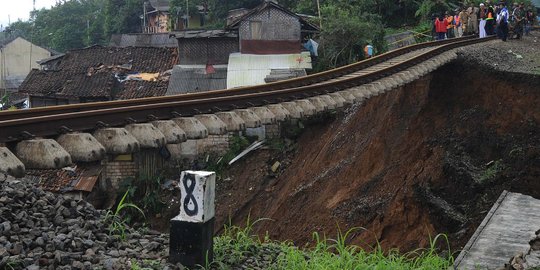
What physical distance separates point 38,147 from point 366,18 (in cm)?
2262

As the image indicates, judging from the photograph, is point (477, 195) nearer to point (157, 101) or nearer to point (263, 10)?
point (157, 101)

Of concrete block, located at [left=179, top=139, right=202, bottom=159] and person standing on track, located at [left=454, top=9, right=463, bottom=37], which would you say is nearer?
concrete block, located at [left=179, top=139, right=202, bottom=159]

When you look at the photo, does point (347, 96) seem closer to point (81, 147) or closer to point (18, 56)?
point (81, 147)

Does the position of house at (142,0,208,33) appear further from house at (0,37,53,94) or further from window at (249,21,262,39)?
window at (249,21,262,39)

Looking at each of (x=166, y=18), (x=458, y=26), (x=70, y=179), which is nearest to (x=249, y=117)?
(x=70, y=179)

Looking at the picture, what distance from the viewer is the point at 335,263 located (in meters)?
6.28

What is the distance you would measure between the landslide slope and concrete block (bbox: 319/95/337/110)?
3.34 m

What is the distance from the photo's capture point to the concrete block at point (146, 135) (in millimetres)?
6301


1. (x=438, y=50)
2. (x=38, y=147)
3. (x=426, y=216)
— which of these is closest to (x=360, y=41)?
(x=438, y=50)

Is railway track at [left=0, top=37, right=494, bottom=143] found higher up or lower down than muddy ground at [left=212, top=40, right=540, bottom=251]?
higher up

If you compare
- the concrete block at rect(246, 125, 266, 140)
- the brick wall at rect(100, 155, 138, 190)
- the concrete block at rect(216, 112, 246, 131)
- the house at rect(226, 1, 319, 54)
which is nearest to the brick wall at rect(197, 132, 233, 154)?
the concrete block at rect(246, 125, 266, 140)

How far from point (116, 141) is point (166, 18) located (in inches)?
1672

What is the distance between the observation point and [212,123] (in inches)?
293

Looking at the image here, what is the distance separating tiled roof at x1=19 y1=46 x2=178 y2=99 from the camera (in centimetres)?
2525
